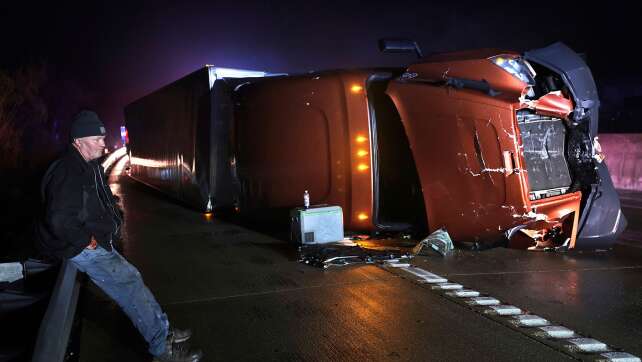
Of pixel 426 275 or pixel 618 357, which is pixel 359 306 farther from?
pixel 618 357

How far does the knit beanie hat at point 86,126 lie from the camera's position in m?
3.02

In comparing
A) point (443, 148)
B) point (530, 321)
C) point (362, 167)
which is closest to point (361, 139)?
point (362, 167)

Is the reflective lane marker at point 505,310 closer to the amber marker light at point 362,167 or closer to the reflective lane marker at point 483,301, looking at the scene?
the reflective lane marker at point 483,301

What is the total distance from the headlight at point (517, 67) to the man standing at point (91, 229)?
14.3 feet

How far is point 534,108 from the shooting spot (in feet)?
18.0

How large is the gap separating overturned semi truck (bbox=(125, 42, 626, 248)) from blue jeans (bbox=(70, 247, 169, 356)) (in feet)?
12.3

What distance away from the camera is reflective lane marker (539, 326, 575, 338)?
353 centimetres

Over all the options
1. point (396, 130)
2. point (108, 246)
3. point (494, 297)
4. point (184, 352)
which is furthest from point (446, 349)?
point (396, 130)

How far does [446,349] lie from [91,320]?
9.18 ft

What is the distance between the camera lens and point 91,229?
2939mm

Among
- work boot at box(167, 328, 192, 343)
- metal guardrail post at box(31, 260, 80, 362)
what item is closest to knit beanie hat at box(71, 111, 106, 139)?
metal guardrail post at box(31, 260, 80, 362)

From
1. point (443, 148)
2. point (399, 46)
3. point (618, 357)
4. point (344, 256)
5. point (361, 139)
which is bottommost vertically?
point (618, 357)

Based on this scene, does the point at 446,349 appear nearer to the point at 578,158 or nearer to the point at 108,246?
the point at 108,246

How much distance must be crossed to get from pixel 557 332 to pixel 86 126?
11.4 ft
